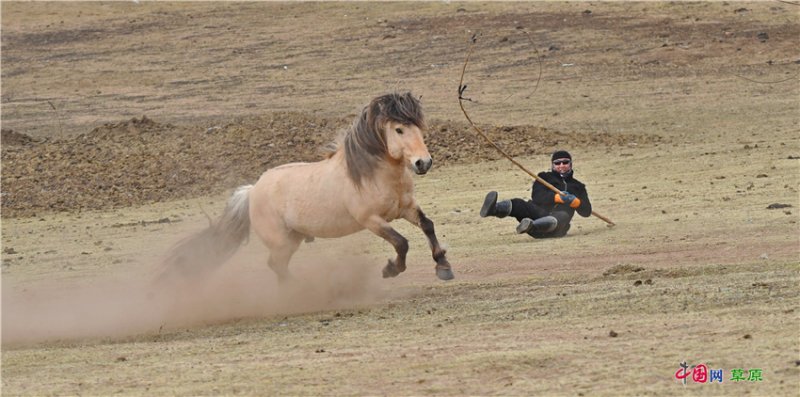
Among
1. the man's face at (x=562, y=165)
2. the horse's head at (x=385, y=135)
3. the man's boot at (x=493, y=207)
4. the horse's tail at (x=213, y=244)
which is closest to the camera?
the horse's head at (x=385, y=135)

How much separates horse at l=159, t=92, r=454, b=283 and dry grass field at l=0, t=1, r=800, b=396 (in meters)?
0.44

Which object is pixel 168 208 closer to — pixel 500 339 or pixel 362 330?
pixel 362 330

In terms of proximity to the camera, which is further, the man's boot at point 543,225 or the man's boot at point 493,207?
the man's boot at point 543,225

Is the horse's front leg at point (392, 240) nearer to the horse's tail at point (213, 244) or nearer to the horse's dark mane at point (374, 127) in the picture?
the horse's dark mane at point (374, 127)

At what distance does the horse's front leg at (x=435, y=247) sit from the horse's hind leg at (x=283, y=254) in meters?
1.18

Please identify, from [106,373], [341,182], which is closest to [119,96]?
[341,182]

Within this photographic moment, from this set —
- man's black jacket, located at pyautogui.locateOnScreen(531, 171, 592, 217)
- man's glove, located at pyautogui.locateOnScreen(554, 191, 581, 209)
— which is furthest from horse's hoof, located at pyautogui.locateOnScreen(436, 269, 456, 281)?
man's black jacket, located at pyautogui.locateOnScreen(531, 171, 592, 217)

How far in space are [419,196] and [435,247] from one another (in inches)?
304

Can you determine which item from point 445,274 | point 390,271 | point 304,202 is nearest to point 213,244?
point 304,202

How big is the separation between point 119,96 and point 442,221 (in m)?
14.2

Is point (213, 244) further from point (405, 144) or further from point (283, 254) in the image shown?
point (405, 144)

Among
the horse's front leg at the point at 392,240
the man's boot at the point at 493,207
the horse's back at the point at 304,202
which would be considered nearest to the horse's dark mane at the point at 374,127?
the horse's back at the point at 304,202

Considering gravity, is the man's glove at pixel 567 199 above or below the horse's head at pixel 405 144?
below

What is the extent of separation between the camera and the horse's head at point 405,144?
407 inches
